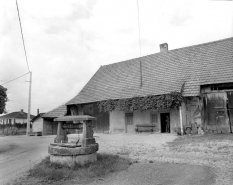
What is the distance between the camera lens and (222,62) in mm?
15453

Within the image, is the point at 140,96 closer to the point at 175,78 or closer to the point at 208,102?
the point at 175,78

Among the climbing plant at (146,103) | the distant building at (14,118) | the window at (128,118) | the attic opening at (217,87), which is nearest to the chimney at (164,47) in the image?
the attic opening at (217,87)

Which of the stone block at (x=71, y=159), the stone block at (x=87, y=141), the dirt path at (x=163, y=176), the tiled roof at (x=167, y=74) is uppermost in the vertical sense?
the tiled roof at (x=167, y=74)

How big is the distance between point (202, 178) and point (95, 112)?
15.6 m

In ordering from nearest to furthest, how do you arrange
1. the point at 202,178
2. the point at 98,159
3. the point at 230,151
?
1. the point at 202,178
2. the point at 98,159
3. the point at 230,151

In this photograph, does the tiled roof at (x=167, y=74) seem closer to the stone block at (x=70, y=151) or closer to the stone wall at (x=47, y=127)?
the stone wall at (x=47, y=127)

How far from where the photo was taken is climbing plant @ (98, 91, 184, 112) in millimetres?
14729

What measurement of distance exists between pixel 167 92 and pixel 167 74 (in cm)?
262

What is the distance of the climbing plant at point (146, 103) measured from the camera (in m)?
14.7

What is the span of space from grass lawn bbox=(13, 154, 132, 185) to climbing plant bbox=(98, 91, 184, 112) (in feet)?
29.6

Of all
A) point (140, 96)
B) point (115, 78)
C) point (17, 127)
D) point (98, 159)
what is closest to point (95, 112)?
point (115, 78)

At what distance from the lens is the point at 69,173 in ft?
18.6

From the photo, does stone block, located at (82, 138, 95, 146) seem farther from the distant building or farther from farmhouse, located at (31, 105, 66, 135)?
the distant building

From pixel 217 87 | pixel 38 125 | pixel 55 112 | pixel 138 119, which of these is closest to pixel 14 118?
pixel 38 125
